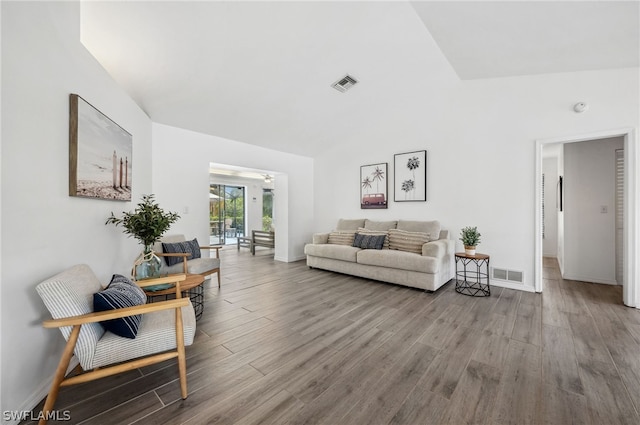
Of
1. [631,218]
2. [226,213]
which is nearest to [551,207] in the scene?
[631,218]

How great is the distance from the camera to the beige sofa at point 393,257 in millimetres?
3574

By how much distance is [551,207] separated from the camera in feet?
19.9

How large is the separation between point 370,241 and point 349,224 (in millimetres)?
933

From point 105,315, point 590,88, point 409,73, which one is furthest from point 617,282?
point 105,315

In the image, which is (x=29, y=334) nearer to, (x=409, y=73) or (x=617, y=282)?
(x=409, y=73)

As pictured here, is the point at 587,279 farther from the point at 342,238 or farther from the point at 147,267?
the point at 147,267

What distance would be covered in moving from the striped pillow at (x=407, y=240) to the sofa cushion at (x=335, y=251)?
62cm

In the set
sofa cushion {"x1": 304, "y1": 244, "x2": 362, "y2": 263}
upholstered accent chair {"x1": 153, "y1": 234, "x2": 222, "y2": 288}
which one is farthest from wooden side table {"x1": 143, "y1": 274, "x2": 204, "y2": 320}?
sofa cushion {"x1": 304, "y1": 244, "x2": 362, "y2": 263}

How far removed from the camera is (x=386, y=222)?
482 cm

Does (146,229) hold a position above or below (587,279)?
above

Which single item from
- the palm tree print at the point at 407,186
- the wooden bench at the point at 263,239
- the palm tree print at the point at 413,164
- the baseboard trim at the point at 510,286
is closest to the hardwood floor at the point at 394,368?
the baseboard trim at the point at 510,286

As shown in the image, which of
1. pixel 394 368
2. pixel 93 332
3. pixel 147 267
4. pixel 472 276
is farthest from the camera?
pixel 472 276

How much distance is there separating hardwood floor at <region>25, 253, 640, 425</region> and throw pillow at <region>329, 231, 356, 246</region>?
5.73ft

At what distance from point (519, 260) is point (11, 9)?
5.41 m
